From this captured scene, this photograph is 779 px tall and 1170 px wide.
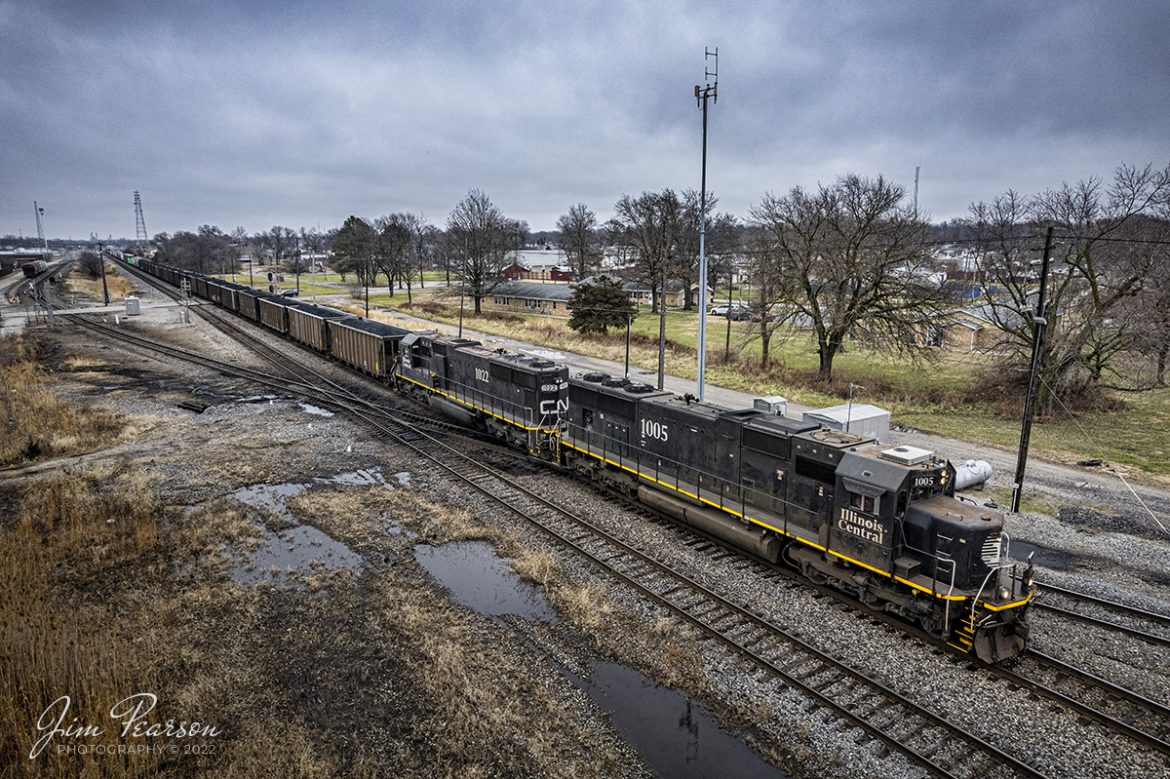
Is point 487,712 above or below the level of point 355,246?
below

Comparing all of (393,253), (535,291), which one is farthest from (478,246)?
(393,253)

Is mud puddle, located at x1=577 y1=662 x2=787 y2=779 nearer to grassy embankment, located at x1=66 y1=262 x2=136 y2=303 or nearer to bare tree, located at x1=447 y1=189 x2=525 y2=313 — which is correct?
bare tree, located at x1=447 y1=189 x2=525 y2=313

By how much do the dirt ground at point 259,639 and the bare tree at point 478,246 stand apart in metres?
50.1

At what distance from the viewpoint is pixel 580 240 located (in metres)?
93.6

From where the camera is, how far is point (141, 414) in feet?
95.4

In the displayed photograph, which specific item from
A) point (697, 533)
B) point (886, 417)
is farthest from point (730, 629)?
point (886, 417)

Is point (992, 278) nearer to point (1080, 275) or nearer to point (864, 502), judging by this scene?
point (1080, 275)

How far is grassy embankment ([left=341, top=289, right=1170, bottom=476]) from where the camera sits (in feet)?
86.5

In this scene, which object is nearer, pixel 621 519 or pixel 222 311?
pixel 621 519

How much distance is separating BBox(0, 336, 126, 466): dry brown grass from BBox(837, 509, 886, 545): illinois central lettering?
88.2 feet

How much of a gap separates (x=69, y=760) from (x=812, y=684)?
11.3 metres

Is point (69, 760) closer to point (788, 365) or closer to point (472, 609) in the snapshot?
point (472, 609)

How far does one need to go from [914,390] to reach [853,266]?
26.5 ft

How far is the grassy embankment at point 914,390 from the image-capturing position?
2636 centimetres
